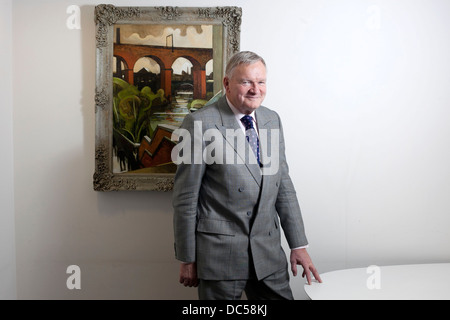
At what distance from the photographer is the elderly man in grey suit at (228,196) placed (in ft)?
6.29

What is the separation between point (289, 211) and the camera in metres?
2.12

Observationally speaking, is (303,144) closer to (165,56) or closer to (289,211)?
(289,211)

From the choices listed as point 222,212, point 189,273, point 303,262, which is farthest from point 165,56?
point 303,262

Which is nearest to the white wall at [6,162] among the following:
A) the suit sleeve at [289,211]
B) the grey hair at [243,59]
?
the grey hair at [243,59]

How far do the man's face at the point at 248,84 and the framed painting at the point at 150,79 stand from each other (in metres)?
0.63

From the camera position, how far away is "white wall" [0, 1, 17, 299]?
99.0 inches

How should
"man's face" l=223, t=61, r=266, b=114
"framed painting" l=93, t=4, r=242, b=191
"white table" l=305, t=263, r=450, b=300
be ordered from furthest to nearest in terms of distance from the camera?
"framed painting" l=93, t=4, r=242, b=191 → "white table" l=305, t=263, r=450, b=300 → "man's face" l=223, t=61, r=266, b=114

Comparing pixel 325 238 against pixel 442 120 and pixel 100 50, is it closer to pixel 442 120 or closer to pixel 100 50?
pixel 442 120

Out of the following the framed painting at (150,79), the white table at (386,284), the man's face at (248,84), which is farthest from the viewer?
the framed painting at (150,79)

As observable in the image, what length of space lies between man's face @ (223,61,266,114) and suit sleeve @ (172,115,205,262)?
0.23 meters

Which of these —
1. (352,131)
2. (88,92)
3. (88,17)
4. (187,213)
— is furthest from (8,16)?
(352,131)

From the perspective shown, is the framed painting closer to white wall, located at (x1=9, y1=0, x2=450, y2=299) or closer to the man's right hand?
white wall, located at (x1=9, y1=0, x2=450, y2=299)

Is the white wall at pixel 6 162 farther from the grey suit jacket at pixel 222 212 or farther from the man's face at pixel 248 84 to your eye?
the man's face at pixel 248 84

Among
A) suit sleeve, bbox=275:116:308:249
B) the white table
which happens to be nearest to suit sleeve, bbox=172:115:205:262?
suit sleeve, bbox=275:116:308:249
